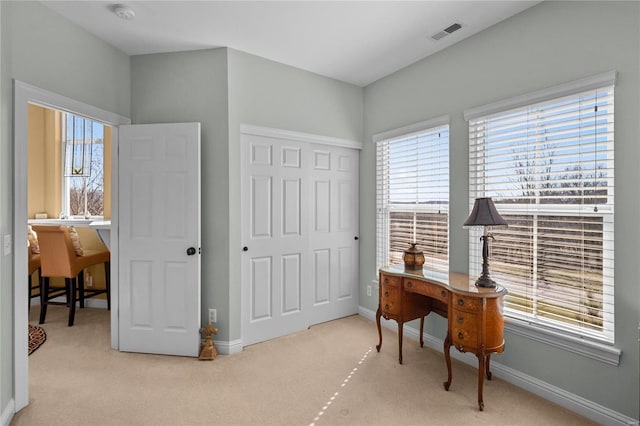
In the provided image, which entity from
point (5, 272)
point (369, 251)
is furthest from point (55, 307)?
point (369, 251)

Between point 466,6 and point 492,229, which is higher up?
A: point 466,6

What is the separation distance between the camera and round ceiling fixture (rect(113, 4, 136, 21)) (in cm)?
223

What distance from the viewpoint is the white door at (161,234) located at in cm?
274

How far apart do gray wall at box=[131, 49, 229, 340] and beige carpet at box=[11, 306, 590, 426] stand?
0.56 meters

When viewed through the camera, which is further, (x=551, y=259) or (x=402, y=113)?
(x=402, y=113)

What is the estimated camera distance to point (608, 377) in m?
1.91

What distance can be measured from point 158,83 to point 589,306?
3.72 meters

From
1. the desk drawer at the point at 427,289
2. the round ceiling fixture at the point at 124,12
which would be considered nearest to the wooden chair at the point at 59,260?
the round ceiling fixture at the point at 124,12

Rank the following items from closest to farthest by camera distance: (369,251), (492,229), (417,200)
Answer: (492,229) → (417,200) → (369,251)

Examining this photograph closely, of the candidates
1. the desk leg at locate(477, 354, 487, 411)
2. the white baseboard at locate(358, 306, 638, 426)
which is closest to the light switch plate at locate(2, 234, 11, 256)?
the desk leg at locate(477, 354, 487, 411)

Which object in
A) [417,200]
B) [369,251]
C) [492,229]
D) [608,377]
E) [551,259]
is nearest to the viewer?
[608,377]

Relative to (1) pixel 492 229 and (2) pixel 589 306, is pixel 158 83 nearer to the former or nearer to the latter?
(1) pixel 492 229

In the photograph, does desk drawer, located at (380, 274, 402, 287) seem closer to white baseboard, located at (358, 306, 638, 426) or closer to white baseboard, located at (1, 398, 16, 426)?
white baseboard, located at (358, 306, 638, 426)

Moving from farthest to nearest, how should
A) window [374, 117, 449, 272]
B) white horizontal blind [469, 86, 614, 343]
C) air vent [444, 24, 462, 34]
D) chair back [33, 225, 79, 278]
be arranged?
1. chair back [33, 225, 79, 278]
2. window [374, 117, 449, 272]
3. air vent [444, 24, 462, 34]
4. white horizontal blind [469, 86, 614, 343]
